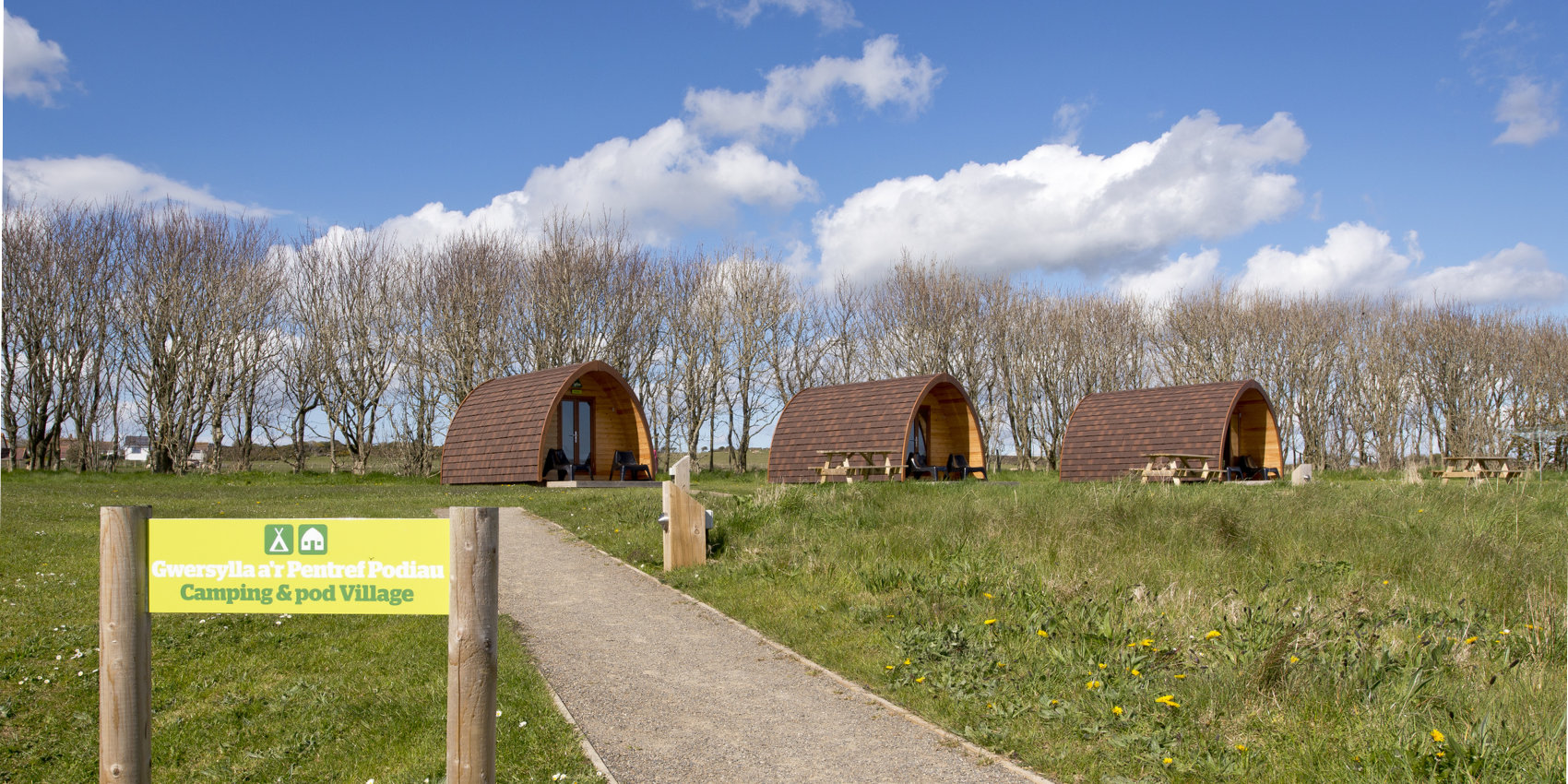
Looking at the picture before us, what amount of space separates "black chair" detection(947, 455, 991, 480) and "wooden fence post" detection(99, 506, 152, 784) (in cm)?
2411

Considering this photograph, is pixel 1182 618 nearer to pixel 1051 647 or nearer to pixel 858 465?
pixel 1051 647

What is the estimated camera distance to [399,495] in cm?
1983

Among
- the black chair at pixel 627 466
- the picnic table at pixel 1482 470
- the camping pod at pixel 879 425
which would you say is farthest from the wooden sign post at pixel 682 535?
the picnic table at pixel 1482 470

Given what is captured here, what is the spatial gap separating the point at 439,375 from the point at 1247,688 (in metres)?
34.1

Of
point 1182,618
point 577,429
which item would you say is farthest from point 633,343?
point 1182,618

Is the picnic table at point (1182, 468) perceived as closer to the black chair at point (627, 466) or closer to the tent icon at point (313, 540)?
the black chair at point (627, 466)

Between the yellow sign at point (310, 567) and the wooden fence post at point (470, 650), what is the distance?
0.09 m

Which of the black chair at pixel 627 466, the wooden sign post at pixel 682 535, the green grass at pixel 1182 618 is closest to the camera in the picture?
the green grass at pixel 1182 618

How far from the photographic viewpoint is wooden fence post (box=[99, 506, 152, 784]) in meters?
4.20

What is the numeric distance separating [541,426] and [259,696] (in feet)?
58.1

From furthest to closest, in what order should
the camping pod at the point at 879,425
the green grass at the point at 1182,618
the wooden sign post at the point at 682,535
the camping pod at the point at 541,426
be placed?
the camping pod at the point at 879,425 → the camping pod at the point at 541,426 → the wooden sign post at the point at 682,535 → the green grass at the point at 1182,618

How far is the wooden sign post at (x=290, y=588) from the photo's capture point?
160 inches

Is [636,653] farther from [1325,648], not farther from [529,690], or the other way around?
[1325,648]

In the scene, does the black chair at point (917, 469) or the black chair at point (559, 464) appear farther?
the black chair at point (917, 469)
